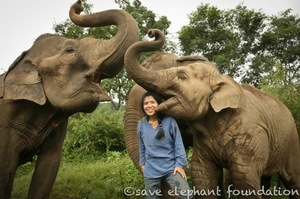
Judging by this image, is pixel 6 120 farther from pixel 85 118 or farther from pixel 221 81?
pixel 85 118

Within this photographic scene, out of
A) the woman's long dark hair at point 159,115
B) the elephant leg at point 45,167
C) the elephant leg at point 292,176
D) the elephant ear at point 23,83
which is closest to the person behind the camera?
the woman's long dark hair at point 159,115

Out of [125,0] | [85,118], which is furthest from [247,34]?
[85,118]

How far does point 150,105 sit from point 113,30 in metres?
15.1

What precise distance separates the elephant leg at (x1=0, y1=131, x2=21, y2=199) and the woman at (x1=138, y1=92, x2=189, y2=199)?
1.60m

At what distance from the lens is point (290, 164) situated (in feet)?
17.5

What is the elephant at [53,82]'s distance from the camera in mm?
4242

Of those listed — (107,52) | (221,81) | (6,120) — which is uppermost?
(107,52)

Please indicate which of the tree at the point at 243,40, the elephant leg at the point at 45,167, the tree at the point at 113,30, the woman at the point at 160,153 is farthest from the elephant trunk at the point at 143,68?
the tree at the point at 243,40

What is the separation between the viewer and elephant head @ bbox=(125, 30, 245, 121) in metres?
4.05

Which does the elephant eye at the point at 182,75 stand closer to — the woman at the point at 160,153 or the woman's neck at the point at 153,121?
the woman at the point at 160,153

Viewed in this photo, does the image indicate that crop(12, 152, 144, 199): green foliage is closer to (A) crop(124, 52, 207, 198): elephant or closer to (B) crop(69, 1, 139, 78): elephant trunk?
(A) crop(124, 52, 207, 198): elephant

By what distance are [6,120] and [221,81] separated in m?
2.46

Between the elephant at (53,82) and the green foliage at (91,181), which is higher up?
the elephant at (53,82)

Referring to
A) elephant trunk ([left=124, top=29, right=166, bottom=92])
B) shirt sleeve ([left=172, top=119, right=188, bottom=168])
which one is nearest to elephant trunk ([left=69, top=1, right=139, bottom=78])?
elephant trunk ([left=124, top=29, right=166, bottom=92])
